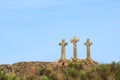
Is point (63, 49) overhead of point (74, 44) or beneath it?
beneath

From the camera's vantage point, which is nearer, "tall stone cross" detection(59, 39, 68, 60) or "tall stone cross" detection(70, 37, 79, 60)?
"tall stone cross" detection(70, 37, 79, 60)

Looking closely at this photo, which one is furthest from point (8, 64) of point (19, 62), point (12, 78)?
point (12, 78)

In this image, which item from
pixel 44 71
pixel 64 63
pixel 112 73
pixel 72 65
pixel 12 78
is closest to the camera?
pixel 12 78

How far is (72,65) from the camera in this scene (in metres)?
37.8

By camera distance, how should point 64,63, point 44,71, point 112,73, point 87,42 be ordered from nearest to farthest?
point 112,73 → point 44,71 → point 64,63 → point 87,42

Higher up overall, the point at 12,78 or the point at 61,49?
the point at 61,49

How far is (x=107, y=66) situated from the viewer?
32375 millimetres

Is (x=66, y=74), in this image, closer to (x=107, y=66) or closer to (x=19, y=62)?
(x=107, y=66)

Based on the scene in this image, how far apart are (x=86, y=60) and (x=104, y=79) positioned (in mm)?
12435

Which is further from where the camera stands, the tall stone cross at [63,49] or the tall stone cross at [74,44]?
the tall stone cross at [63,49]

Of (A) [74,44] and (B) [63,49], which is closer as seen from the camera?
(B) [63,49]

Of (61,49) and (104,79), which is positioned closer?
(104,79)

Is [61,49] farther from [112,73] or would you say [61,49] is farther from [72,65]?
[112,73]

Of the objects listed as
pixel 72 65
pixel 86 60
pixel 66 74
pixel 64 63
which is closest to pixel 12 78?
pixel 66 74
